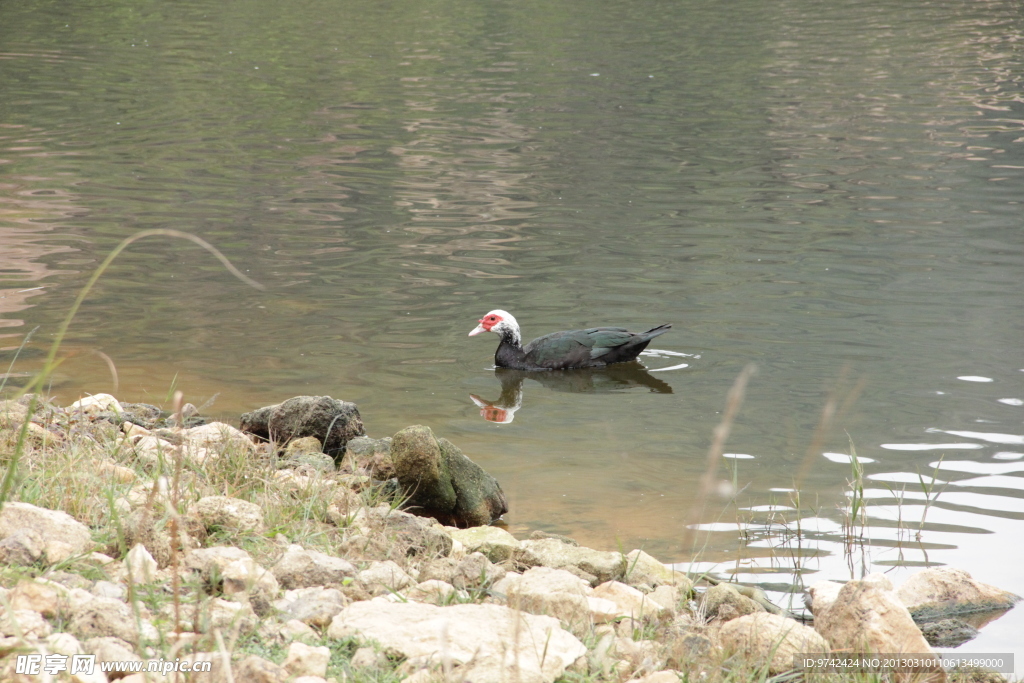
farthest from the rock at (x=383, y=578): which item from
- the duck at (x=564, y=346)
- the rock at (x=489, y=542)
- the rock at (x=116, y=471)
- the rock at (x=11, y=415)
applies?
Answer: the duck at (x=564, y=346)

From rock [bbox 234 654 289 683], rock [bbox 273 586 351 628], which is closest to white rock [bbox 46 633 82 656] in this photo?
rock [bbox 234 654 289 683]

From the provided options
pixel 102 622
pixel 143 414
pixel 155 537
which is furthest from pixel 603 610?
pixel 143 414

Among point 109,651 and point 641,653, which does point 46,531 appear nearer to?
point 109,651

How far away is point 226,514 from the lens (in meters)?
4.34

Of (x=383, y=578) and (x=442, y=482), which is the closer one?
(x=383, y=578)

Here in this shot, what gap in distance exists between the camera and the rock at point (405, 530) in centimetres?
491

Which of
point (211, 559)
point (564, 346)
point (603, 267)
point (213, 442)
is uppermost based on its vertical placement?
point (211, 559)

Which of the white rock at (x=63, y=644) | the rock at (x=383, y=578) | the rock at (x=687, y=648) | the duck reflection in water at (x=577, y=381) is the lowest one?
the duck reflection in water at (x=577, y=381)

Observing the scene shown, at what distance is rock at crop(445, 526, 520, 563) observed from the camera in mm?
5289

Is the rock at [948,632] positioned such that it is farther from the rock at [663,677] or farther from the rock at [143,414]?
the rock at [143,414]

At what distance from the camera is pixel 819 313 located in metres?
10.5

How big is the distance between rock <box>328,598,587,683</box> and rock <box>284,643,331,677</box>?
1.00 ft

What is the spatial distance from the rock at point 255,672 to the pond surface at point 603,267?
5.87 feet

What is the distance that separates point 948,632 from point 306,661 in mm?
3193
